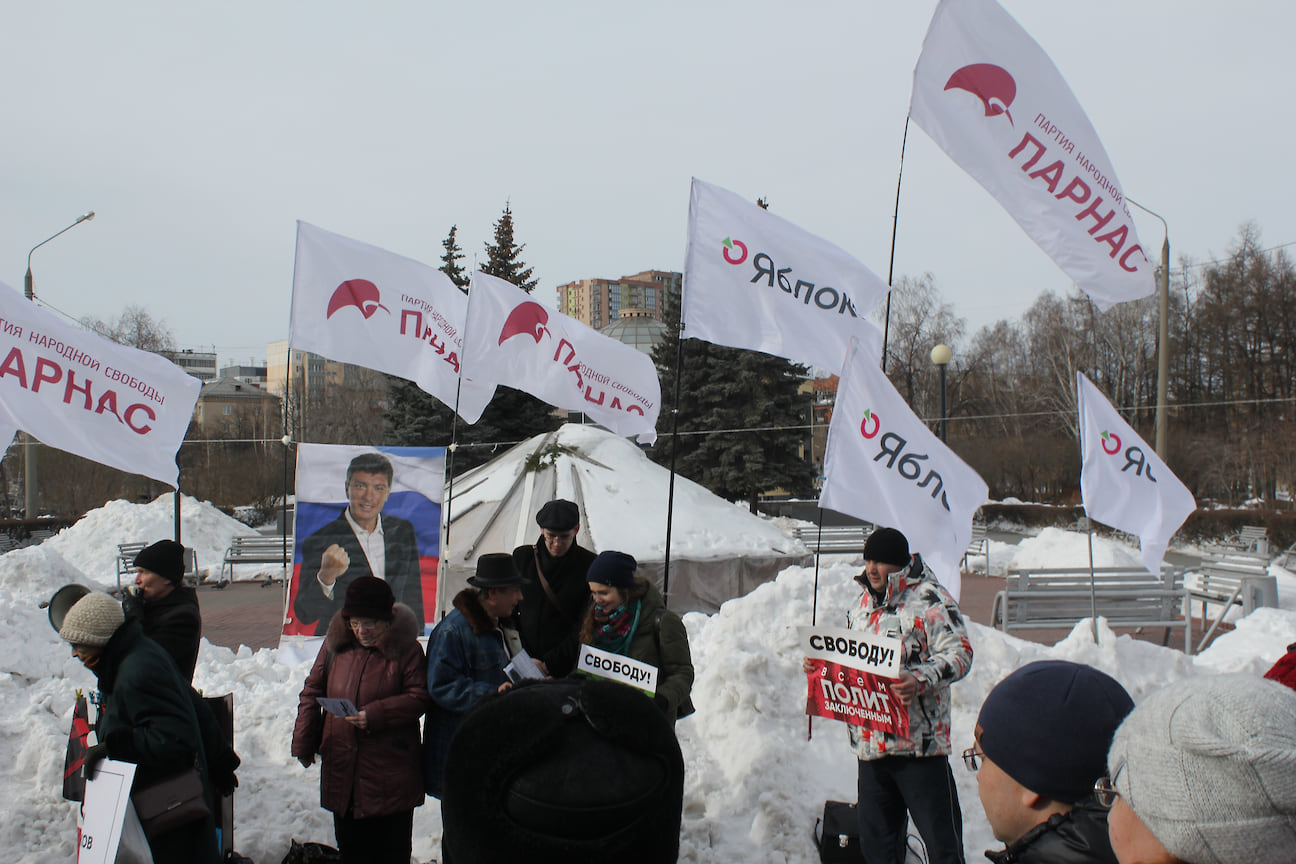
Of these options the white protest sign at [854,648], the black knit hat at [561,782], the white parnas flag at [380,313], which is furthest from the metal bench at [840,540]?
the black knit hat at [561,782]

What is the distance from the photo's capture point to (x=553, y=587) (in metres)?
4.57

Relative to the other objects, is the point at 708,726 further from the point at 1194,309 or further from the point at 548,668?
the point at 1194,309

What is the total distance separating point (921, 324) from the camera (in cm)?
4794

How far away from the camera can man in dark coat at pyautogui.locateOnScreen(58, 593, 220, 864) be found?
3234 millimetres

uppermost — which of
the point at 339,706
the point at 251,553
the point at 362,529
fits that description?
the point at 362,529

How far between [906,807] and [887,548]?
113 cm

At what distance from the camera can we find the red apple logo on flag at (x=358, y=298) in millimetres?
7320

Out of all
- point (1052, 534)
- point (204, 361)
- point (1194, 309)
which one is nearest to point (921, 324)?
point (1194, 309)

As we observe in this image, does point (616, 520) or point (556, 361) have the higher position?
point (556, 361)

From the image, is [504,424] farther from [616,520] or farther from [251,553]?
[616,520]

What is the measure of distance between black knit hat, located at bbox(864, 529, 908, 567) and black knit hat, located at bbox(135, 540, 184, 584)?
320 cm

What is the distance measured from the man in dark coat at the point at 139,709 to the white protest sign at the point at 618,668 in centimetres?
152

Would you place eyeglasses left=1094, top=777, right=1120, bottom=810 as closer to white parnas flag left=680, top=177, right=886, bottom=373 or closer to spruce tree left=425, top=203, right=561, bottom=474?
white parnas flag left=680, top=177, right=886, bottom=373

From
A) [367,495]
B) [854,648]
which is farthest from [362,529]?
[854,648]
